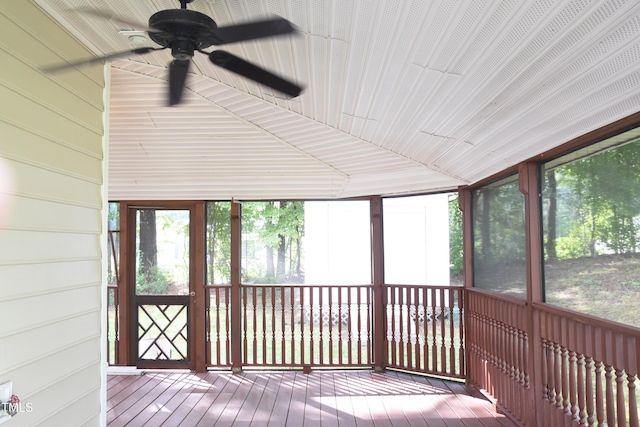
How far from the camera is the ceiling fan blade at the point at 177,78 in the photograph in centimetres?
218

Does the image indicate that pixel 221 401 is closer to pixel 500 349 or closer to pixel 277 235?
pixel 277 235

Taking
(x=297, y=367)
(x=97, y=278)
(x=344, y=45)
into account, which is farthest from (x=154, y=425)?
(x=344, y=45)

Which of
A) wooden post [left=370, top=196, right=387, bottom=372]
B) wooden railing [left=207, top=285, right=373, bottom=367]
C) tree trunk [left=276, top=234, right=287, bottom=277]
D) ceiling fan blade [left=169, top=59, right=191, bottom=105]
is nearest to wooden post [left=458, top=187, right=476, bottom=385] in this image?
wooden post [left=370, top=196, right=387, bottom=372]

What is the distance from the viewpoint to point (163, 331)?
239 inches

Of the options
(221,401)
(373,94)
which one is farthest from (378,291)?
(373,94)

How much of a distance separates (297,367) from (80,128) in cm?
413

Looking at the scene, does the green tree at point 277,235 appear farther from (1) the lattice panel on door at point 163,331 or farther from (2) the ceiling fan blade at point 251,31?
(2) the ceiling fan blade at point 251,31

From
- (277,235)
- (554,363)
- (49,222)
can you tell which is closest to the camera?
(49,222)

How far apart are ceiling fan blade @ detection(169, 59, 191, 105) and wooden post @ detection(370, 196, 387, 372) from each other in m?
3.88

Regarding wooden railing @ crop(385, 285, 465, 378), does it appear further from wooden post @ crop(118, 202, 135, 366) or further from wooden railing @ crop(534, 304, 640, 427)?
wooden post @ crop(118, 202, 135, 366)

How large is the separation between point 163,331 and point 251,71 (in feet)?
15.6

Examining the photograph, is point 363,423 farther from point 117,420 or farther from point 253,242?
point 253,242

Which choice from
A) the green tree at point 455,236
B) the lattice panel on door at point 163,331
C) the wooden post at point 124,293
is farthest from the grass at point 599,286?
the wooden post at point 124,293

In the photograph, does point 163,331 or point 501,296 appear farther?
point 163,331
